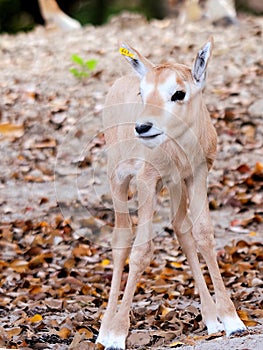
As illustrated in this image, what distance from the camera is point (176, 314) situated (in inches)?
262

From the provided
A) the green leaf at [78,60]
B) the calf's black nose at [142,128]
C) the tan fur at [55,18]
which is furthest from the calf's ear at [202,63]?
the tan fur at [55,18]

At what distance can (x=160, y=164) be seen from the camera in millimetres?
5785

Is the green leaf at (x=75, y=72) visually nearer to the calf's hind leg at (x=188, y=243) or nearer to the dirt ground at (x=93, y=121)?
the dirt ground at (x=93, y=121)

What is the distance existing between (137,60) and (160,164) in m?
0.66

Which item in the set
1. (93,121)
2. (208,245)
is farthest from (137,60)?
(93,121)

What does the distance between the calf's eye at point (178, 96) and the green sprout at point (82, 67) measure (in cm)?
678

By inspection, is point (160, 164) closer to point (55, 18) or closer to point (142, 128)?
point (142, 128)

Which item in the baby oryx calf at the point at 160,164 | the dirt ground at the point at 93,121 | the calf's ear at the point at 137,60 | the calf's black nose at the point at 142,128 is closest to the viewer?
the calf's black nose at the point at 142,128

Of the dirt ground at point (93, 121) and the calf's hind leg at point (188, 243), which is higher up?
the calf's hind leg at point (188, 243)

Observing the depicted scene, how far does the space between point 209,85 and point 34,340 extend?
6.48 m

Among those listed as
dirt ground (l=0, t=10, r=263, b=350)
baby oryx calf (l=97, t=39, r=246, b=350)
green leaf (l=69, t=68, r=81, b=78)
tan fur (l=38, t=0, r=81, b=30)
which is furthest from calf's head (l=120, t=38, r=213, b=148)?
tan fur (l=38, t=0, r=81, b=30)

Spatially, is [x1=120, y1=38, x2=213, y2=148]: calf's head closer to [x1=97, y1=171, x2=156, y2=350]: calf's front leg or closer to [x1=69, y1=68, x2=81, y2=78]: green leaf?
[x1=97, y1=171, x2=156, y2=350]: calf's front leg

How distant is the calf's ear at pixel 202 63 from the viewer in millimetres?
5604

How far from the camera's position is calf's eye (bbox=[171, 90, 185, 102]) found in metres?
5.52
